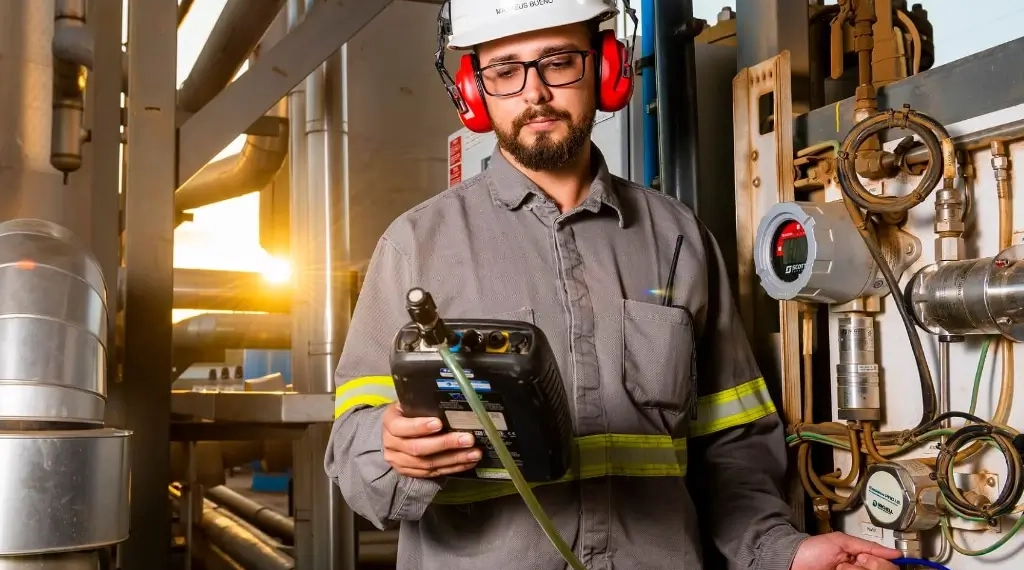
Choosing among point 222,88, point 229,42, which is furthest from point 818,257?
point 222,88

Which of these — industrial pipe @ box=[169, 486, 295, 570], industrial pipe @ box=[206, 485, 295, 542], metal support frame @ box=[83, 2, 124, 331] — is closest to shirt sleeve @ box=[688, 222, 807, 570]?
metal support frame @ box=[83, 2, 124, 331]

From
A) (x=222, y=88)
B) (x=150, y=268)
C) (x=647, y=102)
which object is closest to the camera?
(x=647, y=102)

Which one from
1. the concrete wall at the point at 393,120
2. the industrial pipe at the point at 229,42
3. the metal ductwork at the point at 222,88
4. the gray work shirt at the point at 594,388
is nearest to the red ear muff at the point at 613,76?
the gray work shirt at the point at 594,388

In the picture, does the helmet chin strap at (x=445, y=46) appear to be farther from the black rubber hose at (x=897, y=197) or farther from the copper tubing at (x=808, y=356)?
the copper tubing at (x=808, y=356)

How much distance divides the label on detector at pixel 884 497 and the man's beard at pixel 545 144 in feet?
2.05

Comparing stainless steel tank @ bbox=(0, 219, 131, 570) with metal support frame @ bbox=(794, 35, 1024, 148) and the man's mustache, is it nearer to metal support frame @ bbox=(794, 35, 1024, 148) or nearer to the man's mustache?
the man's mustache

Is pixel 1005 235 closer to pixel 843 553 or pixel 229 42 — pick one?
pixel 843 553

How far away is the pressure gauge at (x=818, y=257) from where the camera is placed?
1.25m

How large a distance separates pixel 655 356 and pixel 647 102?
746mm

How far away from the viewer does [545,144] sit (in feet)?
4.14

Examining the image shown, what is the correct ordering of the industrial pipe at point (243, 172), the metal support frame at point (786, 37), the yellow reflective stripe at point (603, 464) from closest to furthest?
the yellow reflective stripe at point (603, 464) → the metal support frame at point (786, 37) → the industrial pipe at point (243, 172)

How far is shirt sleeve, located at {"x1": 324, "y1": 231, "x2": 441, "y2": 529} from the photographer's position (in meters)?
1.06

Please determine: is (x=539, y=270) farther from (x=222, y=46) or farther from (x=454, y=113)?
(x=454, y=113)

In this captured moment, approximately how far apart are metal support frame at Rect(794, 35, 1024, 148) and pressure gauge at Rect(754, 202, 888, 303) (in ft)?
0.54
